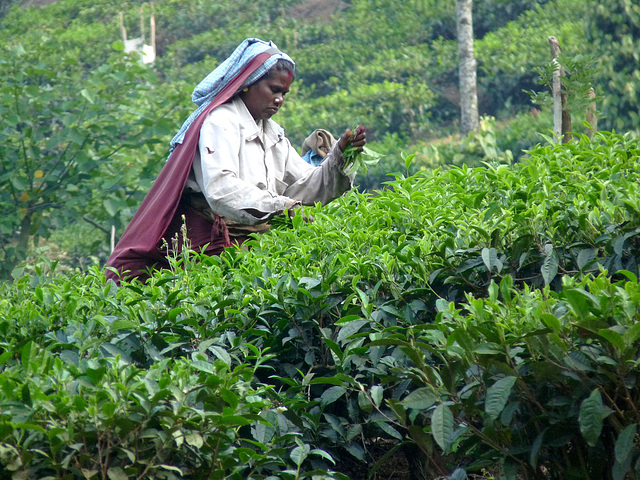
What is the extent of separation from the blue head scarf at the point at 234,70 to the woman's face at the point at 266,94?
1.6 inches

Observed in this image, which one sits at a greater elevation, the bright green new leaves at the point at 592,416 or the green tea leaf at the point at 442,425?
the bright green new leaves at the point at 592,416

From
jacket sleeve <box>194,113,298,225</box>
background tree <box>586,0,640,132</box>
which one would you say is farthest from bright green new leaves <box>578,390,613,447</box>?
background tree <box>586,0,640,132</box>

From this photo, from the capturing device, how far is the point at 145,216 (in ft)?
11.5

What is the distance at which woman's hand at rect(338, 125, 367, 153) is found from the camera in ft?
11.2

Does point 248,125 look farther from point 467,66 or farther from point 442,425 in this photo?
point 467,66

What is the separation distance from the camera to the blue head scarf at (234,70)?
359 cm

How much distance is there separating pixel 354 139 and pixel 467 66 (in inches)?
320

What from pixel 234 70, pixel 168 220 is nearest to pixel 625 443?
pixel 168 220

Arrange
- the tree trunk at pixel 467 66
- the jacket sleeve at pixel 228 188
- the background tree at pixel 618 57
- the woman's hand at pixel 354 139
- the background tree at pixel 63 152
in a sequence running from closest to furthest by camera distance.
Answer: the jacket sleeve at pixel 228 188 → the woman's hand at pixel 354 139 → the background tree at pixel 63 152 → the background tree at pixel 618 57 → the tree trunk at pixel 467 66

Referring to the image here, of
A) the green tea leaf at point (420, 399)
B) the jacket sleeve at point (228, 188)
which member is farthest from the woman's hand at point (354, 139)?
the green tea leaf at point (420, 399)

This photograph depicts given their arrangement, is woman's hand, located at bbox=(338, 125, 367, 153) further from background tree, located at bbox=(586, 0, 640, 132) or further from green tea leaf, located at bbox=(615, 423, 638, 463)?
background tree, located at bbox=(586, 0, 640, 132)

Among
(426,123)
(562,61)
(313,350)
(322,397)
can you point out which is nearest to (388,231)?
(313,350)

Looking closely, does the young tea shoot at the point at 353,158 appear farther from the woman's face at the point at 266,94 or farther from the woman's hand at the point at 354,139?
the woman's face at the point at 266,94

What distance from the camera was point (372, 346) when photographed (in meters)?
2.14
